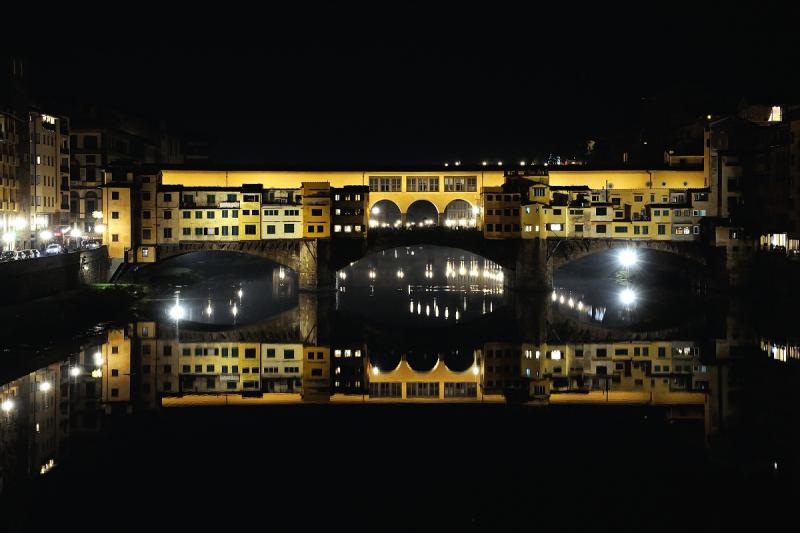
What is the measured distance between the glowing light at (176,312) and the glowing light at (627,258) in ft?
93.3

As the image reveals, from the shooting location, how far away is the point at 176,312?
40500 millimetres

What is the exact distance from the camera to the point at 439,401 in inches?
986

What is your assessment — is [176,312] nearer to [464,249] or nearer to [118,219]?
[118,219]

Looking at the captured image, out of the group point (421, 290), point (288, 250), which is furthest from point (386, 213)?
point (288, 250)

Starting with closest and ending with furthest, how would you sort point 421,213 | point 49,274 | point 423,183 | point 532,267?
point 49,274 → point 532,267 → point 423,183 → point 421,213

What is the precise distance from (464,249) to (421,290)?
6.06 meters

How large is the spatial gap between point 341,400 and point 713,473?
10.4 m

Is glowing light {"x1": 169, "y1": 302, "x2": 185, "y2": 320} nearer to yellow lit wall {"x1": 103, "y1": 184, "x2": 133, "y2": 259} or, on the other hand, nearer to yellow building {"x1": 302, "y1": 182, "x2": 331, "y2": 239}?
yellow lit wall {"x1": 103, "y1": 184, "x2": 133, "y2": 259}

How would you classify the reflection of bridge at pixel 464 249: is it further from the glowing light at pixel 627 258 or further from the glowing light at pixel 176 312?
the glowing light at pixel 627 258

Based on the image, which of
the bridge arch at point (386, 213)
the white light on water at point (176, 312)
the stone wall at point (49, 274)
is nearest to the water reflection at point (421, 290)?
the bridge arch at point (386, 213)

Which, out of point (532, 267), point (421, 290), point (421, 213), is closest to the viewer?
point (532, 267)

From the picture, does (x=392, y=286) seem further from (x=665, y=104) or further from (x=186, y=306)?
(x=665, y=104)

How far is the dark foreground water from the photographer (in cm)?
1605

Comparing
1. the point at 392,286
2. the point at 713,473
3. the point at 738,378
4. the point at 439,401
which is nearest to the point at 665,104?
the point at 392,286
